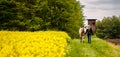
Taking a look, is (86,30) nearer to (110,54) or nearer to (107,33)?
(110,54)

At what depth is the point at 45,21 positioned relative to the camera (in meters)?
63.6

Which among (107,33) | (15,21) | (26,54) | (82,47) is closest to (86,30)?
(82,47)

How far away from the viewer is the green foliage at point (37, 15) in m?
59.4

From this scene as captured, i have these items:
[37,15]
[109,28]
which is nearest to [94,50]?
[37,15]

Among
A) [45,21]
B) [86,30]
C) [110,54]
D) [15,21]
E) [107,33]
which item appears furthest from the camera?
[107,33]

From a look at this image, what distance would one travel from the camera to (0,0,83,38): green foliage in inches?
2339

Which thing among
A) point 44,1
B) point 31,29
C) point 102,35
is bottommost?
point 102,35

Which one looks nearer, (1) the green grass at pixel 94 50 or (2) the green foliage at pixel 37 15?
(1) the green grass at pixel 94 50

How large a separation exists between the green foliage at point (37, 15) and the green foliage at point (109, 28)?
37465mm

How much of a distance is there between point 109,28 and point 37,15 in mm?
48727

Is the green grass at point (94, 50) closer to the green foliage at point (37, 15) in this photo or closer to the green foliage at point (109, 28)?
the green foliage at point (37, 15)

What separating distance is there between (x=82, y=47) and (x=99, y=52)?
1569 millimetres

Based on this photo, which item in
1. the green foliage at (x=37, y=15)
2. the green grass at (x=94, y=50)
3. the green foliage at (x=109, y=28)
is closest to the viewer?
the green grass at (x=94, y=50)

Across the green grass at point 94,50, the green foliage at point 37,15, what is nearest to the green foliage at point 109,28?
the green foliage at point 37,15
